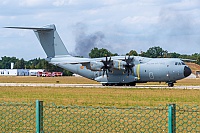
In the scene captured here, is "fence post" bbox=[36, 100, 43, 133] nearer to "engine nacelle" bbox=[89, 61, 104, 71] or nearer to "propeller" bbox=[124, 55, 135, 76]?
"propeller" bbox=[124, 55, 135, 76]

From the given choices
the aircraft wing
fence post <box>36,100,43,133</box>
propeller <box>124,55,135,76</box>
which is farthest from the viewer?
the aircraft wing

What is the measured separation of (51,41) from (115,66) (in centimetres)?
1004

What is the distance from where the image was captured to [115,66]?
5234cm

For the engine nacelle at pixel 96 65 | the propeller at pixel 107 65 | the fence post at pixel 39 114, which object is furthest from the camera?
the engine nacelle at pixel 96 65

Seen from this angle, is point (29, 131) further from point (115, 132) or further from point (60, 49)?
point (60, 49)

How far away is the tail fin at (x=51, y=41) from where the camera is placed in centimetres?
5828

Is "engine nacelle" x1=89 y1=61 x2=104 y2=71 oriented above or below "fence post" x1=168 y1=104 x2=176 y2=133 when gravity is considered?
above

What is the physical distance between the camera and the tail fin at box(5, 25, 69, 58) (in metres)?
58.3

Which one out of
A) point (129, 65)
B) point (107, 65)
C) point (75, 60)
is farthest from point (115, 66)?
point (75, 60)

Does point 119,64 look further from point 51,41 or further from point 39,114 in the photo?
point 39,114

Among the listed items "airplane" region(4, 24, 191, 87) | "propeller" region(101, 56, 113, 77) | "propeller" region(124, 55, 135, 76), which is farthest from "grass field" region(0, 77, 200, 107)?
"propeller" region(101, 56, 113, 77)

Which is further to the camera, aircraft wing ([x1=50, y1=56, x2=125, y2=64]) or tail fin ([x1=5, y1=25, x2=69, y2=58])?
tail fin ([x1=5, y1=25, x2=69, y2=58])

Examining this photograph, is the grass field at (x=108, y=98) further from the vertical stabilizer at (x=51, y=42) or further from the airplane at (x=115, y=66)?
the vertical stabilizer at (x=51, y=42)

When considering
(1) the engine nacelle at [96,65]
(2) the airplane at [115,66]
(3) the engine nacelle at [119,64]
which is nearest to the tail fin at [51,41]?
(2) the airplane at [115,66]
